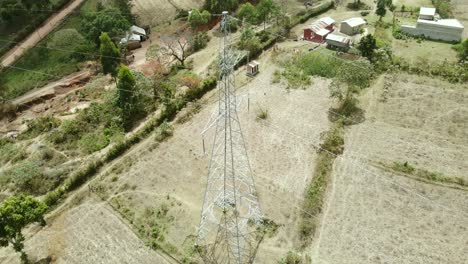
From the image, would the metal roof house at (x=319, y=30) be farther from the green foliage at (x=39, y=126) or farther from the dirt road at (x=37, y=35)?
the dirt road at (x=37, y=35)

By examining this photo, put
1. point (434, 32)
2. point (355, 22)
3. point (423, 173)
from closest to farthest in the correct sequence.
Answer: point (423, 173)
point (434, 32)
point (355, 22)

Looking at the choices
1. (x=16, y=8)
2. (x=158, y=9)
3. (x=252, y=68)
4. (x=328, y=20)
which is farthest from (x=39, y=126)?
(x=328, y=20)

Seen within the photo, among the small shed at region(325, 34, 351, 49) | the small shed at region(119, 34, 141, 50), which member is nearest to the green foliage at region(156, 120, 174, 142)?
the small shed at region(119, 34, 141, 50)

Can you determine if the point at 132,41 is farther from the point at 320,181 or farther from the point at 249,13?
the point at 320,181

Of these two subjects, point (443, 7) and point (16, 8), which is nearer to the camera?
point (443, 7)

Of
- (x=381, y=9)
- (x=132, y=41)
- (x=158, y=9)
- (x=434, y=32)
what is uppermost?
(x=381, y=9)

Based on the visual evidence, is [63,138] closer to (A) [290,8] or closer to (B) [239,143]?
(B) [239,143]

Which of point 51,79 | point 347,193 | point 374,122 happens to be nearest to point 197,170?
point 347,193
